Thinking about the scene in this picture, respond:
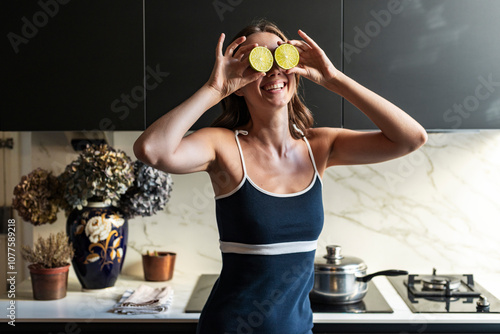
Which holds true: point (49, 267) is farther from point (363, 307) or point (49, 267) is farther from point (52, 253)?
point (363, 307)

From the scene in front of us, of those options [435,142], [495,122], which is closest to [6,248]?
[435,142]

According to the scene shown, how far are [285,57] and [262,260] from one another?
0.55m

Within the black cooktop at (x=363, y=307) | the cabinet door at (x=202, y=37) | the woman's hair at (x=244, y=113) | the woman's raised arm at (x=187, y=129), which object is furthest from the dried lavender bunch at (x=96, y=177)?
the black cooktop at (x=363, y=307)

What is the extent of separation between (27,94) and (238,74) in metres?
1.17

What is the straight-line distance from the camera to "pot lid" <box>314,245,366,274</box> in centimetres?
220

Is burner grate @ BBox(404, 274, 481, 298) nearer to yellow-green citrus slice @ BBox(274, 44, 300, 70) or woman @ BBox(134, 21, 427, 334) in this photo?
woman @ BBox(134, 21, 427, 334)

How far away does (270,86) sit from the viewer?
5.10 feet

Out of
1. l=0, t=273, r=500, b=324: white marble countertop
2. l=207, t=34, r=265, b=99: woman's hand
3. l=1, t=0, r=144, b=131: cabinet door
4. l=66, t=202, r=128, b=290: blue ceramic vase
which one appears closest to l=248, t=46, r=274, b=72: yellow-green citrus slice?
l=207, t=34, r=265, b=99: woman's hand

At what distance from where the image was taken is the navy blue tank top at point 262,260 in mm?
1489

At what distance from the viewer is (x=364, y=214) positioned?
2.65 meters

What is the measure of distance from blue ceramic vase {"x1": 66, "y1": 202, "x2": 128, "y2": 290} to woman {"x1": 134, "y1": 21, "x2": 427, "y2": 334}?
2.84 ft

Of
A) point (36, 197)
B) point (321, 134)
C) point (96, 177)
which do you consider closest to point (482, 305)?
point (321, 134)

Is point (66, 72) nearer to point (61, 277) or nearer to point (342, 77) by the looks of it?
point (61, 277)

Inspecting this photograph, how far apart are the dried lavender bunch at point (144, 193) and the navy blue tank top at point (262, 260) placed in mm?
851
